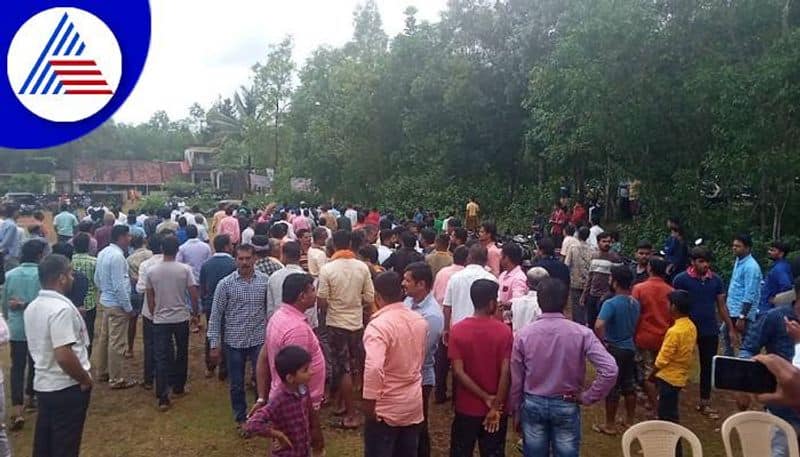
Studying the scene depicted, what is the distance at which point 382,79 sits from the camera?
76.3ft

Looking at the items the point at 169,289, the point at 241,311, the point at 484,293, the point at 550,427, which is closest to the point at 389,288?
the point at 484,293

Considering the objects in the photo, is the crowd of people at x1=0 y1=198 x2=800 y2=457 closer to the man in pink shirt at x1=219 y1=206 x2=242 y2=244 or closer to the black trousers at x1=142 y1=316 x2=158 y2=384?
the black trousers at x1=142 y1=316 x2=158 y2=384

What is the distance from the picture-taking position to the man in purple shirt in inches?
140

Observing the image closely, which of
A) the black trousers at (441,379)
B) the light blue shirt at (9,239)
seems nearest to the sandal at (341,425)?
the black trousers at (441,379)

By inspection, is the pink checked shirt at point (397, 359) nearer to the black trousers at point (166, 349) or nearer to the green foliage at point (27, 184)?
the black trousers at point (166, 349)

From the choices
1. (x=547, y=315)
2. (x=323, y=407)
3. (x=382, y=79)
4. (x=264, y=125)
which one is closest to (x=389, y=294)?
(x=547, y=315)

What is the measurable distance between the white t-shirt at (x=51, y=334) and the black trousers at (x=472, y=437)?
2453 millimetres

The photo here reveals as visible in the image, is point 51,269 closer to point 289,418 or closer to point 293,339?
point 293,339

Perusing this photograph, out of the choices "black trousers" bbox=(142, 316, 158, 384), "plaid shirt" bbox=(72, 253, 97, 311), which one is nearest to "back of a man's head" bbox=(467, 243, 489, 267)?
"black trousers" bbox=(142, 316, 158, 384)

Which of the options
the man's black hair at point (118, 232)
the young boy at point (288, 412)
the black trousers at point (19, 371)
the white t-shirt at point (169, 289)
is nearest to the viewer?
the young boy at point (288, 412)

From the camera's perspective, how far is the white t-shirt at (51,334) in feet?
12.4

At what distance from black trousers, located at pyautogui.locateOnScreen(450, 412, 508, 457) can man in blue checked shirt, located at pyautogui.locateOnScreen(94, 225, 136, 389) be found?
3927 millimetres

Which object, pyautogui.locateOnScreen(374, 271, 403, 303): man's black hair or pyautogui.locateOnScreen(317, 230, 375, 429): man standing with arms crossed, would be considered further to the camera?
pyautogui.locateOnScreen(317, 230, 375, 429): man standing with arms crossed

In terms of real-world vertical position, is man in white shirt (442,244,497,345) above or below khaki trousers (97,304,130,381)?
above
